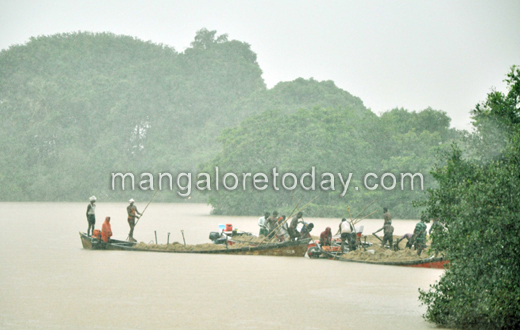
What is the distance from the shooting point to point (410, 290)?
43.8ft

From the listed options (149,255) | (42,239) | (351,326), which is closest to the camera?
(351,326)

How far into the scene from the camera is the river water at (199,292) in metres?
9.98

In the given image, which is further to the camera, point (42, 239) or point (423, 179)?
point (423, 179)

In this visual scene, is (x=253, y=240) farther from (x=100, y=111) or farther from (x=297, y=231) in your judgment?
(x=100, y=111)

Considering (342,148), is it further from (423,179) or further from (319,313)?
(319,313)

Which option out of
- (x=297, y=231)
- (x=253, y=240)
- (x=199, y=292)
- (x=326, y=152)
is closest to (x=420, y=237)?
(x=297, y=231)

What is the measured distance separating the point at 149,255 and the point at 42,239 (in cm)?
750

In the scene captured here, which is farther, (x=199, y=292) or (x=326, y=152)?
(x=326, y=152)

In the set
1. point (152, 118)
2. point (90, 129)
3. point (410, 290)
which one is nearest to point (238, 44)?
point (152, 118)

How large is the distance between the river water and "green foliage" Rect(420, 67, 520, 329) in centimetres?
87

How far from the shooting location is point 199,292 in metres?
12.8

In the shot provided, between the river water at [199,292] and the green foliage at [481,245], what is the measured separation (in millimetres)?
874

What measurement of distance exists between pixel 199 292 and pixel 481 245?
6.10m

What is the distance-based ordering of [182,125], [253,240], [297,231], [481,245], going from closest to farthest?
[481,245] < [297,231] < [253,240] < [182,125]
